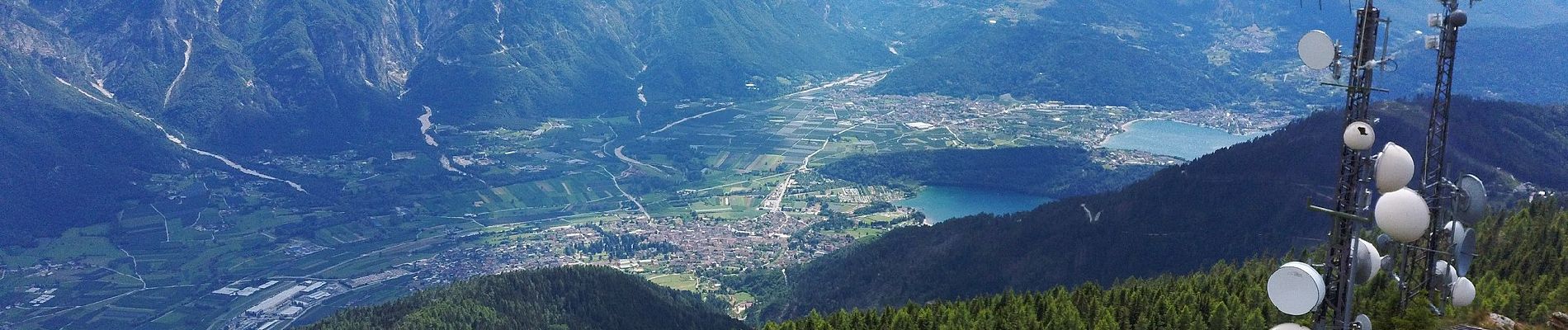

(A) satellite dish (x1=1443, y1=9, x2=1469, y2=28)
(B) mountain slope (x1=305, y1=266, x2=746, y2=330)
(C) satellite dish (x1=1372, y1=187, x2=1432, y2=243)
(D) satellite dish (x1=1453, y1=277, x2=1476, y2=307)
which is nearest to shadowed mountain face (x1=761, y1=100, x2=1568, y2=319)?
(B) mountain slope (x1=305, y1=266, x2=746, y2=330)

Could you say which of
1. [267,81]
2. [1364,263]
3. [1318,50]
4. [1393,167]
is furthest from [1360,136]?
[267,81]

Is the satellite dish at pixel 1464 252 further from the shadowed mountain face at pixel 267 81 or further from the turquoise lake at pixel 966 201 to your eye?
the shadowed mountain face at pixel 267 81

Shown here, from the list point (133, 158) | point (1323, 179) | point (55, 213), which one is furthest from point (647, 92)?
point (1323, 179)

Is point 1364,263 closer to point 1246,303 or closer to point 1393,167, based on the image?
point 1393,167

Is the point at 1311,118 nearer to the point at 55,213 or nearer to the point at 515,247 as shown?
the point at 515,247

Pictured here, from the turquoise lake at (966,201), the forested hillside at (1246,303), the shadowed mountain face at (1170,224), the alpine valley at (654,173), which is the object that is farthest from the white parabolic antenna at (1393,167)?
the turquoise lake at (966,201)

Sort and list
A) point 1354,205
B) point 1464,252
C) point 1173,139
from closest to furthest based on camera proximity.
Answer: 1. point 1354,205
2. point 1464,252
3. point 1173,139

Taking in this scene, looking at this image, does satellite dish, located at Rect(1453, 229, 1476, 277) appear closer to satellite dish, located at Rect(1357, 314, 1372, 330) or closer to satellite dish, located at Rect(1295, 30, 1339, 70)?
satellite dish, located at Rect(1357, 314, 1372, 330)
